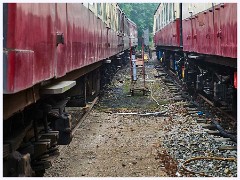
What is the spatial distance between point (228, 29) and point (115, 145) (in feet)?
8.36

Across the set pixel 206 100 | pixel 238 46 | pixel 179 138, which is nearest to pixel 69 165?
pixel 179 138

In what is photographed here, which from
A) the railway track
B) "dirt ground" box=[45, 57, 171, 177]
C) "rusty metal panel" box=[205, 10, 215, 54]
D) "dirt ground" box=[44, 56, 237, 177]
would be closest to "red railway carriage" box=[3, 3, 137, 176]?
"dirt ground" box=[45, 57, 171, 177]

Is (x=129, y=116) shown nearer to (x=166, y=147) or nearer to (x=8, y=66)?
(x=166, y=147)

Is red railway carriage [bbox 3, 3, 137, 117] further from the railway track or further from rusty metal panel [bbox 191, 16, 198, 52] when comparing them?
rusty metal panel [bbox 191, 16, 198, 52]

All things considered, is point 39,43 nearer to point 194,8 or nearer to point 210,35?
point 210,35

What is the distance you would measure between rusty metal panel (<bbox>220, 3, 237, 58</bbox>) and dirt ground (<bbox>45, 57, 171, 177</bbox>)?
1778 mm

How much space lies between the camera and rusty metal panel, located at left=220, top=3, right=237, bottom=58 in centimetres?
546

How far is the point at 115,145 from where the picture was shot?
691cm

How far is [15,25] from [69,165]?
335 centimetres

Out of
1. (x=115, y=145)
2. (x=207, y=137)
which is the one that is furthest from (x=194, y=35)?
(x=115, y=145)

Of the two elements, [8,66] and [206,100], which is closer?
[8,66]

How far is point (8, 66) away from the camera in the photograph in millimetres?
2645

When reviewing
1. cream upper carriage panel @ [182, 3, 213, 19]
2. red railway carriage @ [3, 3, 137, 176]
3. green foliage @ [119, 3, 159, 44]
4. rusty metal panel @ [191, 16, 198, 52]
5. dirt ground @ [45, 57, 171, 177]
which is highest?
green foliage @ [119, 3, 159, 44]

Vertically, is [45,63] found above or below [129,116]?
above
